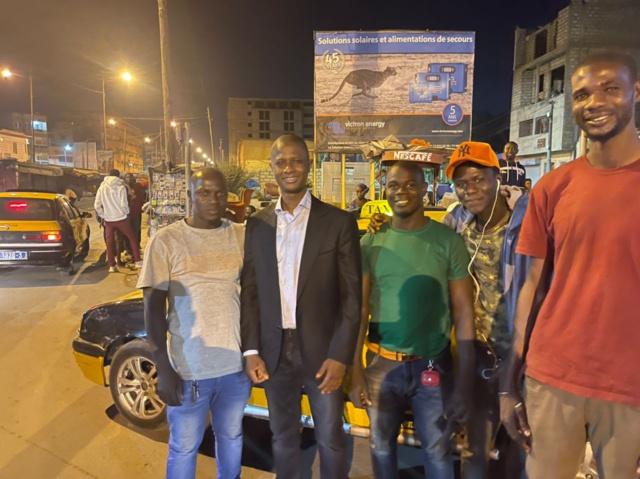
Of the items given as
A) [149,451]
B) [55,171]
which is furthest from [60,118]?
[149,451]

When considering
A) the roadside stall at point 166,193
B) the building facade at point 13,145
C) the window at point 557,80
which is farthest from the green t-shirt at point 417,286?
the building facade at point 13,145

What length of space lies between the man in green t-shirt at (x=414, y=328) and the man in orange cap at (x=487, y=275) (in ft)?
0.51

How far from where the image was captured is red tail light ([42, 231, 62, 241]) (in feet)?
26.5

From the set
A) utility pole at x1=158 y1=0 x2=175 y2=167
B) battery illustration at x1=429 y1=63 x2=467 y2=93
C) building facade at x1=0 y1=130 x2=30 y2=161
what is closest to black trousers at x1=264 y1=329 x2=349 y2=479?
utility pole at x1=158 y1=0 x2=175 y2=167

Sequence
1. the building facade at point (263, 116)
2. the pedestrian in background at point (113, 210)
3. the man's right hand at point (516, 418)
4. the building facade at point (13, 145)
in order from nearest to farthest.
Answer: the man's right hand at point (516, 418)
the pedestrian in background at point (113, 210)
the building facade at point (13, 145)
the building facade at point (263, 116)

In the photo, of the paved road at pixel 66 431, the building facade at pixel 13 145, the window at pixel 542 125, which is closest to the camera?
the paved road at pixel 66 431

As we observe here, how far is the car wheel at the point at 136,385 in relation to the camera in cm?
321

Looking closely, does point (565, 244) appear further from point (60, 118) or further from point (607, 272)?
point (60, 118)

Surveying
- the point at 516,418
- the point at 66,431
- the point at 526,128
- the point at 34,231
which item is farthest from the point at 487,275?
the point at 526,128

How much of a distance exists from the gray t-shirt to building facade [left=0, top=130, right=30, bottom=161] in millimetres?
50523

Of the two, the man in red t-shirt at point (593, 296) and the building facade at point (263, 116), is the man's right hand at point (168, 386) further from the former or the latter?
the building facade at point (263, 116)

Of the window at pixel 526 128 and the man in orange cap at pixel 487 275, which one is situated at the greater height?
the window at pixel 526 128

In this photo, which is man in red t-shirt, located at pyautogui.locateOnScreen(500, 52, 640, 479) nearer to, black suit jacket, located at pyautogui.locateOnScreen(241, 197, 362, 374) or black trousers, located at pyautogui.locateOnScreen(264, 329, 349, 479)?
black suit jacket, located at pyautogui.locateOnScreen(241, 197, 362, 374)

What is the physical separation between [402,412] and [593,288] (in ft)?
3.80
